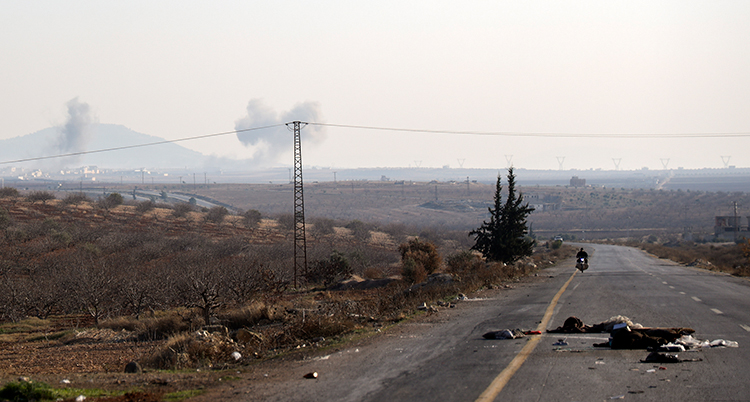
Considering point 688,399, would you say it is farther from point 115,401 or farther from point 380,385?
point 115,401

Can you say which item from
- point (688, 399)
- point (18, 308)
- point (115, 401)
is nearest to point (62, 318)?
point (18, 308)

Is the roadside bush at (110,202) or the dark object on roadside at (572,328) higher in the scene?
the dark object on roadside at (572,328)

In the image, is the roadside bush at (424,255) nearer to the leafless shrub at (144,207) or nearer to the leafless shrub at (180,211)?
the leafless shrub at (180,211)

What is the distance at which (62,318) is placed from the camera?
28328 mm

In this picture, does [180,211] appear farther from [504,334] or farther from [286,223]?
[504,334]

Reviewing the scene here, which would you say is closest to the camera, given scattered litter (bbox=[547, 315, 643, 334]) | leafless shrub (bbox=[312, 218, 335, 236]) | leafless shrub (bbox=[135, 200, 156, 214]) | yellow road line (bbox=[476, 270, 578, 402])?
yellow road line (bbox=[476, 270, 578, 402])

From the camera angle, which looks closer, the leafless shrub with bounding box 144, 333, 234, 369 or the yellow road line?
the yellow road line

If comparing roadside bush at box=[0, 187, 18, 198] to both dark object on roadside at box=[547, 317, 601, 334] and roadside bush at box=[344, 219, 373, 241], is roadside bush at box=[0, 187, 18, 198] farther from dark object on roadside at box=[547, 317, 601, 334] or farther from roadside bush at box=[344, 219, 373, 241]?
dark object on roadside at box=[547, 317, 601, 334]

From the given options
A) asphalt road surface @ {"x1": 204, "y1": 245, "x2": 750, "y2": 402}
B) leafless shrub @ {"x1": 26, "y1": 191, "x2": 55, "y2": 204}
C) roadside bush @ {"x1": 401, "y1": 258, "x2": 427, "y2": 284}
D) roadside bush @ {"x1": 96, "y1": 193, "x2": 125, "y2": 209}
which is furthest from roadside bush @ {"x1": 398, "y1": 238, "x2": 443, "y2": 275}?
leafless shrub @ {"x1": 26, "y1": 191, "x2": 55, "y2": 204}

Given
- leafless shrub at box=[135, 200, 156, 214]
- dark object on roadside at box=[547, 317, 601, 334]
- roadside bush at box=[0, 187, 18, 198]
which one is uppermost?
dark object on roadside at box=[547, 317, 601, 334]

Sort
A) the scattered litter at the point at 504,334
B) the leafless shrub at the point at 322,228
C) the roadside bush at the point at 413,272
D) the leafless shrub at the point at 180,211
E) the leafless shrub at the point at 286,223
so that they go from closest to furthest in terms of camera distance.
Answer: the scattered litter at the point at 504,334, the roadside bush at the point at 413,272, the leafless shrub at the point at 286,223, the leafless shrub at the point at 322,228, the leafless shrub at the point at 180,211

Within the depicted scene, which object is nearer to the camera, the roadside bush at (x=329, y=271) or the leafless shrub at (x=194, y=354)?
the leafless shrub at (x=194, y=354)

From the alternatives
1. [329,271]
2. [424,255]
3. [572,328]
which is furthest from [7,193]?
[572,328]

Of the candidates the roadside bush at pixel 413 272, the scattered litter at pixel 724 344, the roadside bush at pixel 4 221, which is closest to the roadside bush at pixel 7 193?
the roadside bush at pixel 4 221
